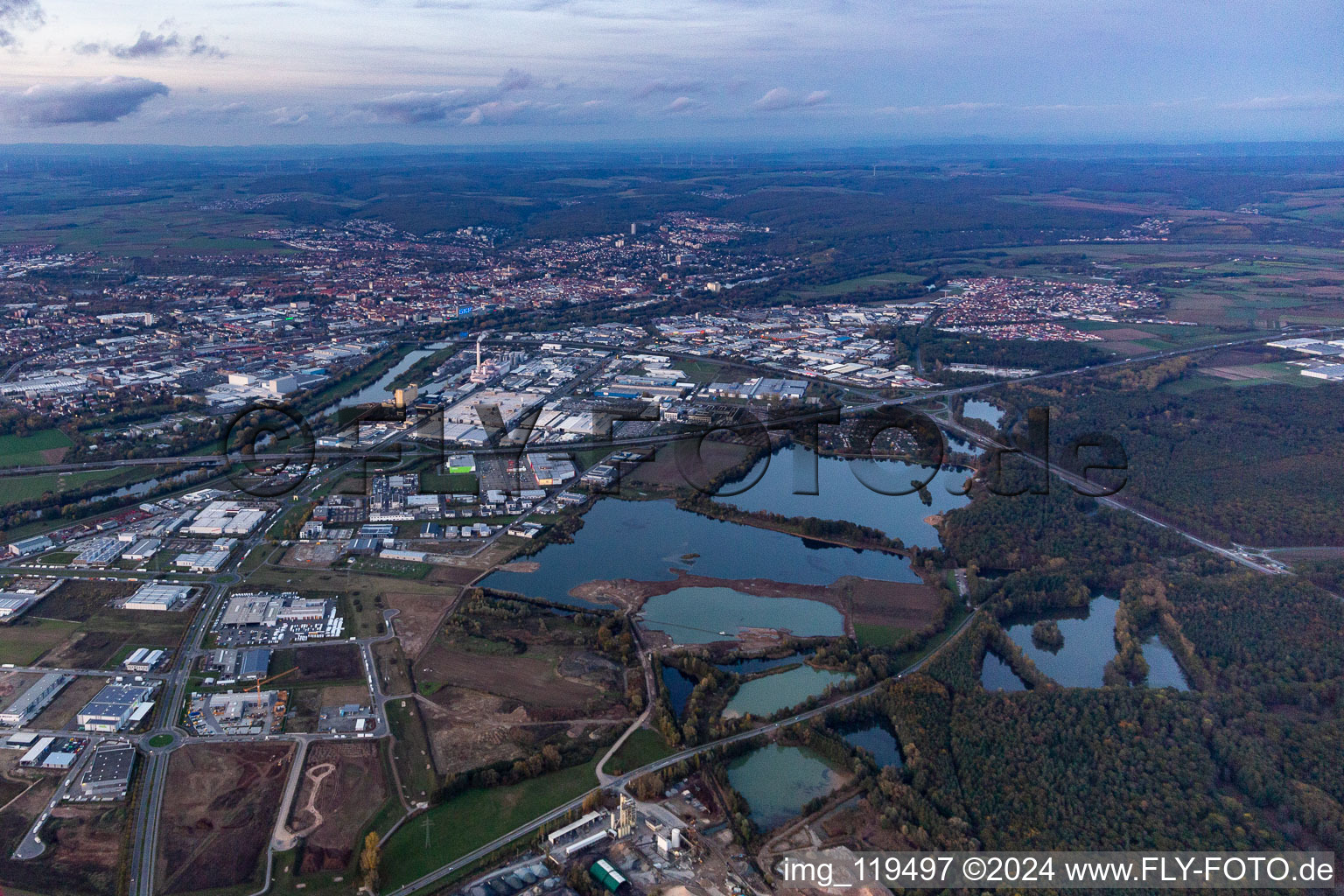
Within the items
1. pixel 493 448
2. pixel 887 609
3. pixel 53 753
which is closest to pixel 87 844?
pixel 53 753

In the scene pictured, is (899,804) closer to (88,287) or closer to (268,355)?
(268,355)

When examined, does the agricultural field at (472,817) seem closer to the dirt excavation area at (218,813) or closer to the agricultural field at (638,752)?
the agricultural field at (638,752)

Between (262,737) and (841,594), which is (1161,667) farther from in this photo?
(262,737)

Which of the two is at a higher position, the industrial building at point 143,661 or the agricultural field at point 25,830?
the industrial building at point 143,661

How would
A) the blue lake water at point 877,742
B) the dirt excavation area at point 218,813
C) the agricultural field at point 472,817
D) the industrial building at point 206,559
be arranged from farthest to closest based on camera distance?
1. the industrial building at point 206,559
2. the blue lake water at point 877,742
3. the agricultural field at point 472,817
4. the dirt excavation area at point 218,813

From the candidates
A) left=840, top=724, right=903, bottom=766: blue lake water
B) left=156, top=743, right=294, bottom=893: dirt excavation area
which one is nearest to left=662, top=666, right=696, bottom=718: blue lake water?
left=840, top=724, right=903, bottom=766: blue lake water

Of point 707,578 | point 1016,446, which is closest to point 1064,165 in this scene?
point 1016,446

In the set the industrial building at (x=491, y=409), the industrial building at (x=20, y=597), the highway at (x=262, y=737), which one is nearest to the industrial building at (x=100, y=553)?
the industrial building at (x=20, y=597)
